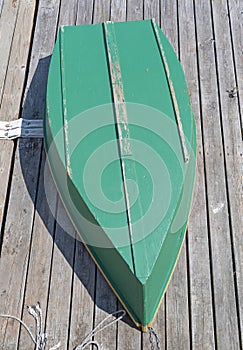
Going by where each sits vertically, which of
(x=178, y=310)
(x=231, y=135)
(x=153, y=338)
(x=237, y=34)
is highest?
(x=237, y=34)

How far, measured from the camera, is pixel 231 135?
3518 millimetres

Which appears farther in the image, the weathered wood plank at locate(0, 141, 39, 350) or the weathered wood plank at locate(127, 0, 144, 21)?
the weathered wood plank at locate(127, 0, 144, 21)

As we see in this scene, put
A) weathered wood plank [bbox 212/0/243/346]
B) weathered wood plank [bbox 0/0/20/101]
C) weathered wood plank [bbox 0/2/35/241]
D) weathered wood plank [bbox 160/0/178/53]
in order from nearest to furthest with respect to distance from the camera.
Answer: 1. weathered wood plank [bbox 212/0/243/346]
2. weathered wood plank [bbox 0/2/35/241]
3. weathered wood plank [bbox 0/0/20/101]
4. weathered wood plank [bbox 160/0/178/53]

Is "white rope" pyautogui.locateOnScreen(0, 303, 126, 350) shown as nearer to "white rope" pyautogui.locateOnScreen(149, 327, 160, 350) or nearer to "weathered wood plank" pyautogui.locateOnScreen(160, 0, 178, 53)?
"white rope" pyautogui.locateOnScreen(149, 327, 160, 350)

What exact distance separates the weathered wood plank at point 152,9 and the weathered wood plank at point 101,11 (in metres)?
0.31

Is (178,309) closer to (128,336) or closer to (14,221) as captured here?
(128,336)

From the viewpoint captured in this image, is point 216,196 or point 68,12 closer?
point 216,196

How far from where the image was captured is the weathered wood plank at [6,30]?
3992mm

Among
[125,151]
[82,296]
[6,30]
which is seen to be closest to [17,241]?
[82,296]

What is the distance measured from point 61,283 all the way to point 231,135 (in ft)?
4.93

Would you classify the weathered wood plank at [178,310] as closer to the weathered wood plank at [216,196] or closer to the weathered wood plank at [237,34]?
the weathered wood plank at [216,196]

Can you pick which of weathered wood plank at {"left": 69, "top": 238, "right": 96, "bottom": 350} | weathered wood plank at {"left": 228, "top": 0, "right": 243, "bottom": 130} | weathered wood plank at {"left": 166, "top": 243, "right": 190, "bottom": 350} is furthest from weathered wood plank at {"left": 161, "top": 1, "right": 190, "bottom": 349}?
weathered wood plank at {"left": 228, "top": 0, "right": 243, "bottom": 130}

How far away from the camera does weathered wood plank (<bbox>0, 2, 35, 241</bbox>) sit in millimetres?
3468

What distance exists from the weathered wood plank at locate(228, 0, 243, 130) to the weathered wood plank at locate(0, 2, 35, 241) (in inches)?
62.6
